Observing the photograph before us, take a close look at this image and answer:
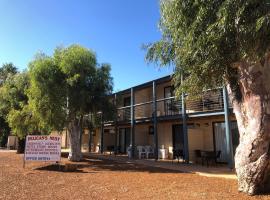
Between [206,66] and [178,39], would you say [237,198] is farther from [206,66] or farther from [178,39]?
[178,39]

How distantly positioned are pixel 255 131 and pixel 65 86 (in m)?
10.9

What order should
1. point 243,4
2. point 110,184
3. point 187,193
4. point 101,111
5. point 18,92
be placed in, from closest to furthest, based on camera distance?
point 243,4
point 187,193
point 110,184
point 101,111
point 18,92

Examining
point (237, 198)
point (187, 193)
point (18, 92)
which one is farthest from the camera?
point (18, 92)

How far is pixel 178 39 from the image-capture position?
877cm

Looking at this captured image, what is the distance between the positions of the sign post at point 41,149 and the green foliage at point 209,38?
7.43 m

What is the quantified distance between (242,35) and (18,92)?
67.4 feet

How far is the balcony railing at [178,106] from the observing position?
16.0 metres

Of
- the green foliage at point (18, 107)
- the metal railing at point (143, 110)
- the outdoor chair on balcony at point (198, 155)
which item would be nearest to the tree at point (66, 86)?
the green foliage at point (18, 107)

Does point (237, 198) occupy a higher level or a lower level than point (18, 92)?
lower

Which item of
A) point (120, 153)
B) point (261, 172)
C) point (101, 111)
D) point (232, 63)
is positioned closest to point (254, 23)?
point (232, 63)

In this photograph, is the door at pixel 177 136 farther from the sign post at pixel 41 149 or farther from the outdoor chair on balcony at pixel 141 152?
the sign post at pixel 41 149

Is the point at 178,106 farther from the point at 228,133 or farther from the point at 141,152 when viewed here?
the point at 228,133

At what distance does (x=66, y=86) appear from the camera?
15.9 m

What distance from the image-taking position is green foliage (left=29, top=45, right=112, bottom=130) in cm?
1580
